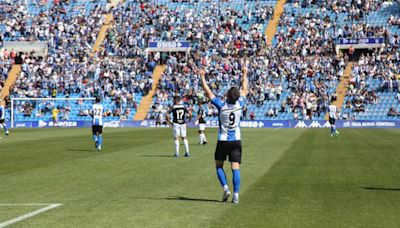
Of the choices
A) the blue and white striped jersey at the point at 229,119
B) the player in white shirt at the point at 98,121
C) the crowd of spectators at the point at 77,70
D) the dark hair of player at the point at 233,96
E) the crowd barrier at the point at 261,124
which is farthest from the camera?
the crowd of spectators at the point at 77,70

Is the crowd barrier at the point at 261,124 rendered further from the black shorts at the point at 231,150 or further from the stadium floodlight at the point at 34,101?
the black shorts at the point at 231,150

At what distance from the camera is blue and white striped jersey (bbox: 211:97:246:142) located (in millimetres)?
12188

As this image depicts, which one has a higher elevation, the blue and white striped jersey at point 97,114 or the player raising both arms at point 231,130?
the player raising both arms at point 231,130

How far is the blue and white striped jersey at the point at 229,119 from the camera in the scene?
12188 millimetres

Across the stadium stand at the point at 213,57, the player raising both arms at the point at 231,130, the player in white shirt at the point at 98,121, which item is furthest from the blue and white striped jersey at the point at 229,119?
the stadium stand at the point at 213,57

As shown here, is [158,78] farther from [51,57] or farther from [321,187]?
[321,187]

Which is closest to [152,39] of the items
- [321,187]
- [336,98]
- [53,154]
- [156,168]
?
[336,98]

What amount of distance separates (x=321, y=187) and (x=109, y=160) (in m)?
9.35

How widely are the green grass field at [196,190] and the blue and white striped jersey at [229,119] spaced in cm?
130

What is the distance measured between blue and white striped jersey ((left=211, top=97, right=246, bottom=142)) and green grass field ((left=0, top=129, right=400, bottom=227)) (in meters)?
1.30

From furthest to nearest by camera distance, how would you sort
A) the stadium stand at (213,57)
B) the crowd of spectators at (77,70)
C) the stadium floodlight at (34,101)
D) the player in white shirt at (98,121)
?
the crowd of spectators at (77,70)
the stadium floodlight at (34,101)
the stadium stand at (213,57)
the player in white shirt at (98,121)

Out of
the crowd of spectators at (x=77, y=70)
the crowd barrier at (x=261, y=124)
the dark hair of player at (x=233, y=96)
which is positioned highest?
the dark hair of player at (x=233, y=96)

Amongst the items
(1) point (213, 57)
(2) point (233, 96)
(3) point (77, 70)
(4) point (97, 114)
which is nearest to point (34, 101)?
(3) point (77, 70)

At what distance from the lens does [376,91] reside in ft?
182
